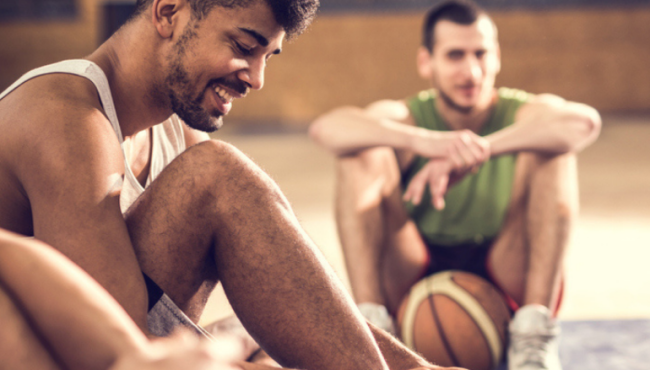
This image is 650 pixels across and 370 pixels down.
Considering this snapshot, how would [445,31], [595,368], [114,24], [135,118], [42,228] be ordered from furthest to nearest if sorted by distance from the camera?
1. [114,24]
2. [445,31]
3. [595,368]
4. [135,118]
5. [42,228]

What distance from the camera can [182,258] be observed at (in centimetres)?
133

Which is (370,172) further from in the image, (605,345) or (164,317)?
(164,317)

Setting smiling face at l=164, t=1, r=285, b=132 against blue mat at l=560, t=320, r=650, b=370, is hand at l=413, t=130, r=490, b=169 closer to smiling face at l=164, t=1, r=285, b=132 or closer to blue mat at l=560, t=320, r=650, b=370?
blue mat at l=560, t=320, r=650, b=370

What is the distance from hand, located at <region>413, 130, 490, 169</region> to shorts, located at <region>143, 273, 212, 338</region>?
1.19 metres

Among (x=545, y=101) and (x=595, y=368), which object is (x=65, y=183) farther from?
(x=545, y=101)

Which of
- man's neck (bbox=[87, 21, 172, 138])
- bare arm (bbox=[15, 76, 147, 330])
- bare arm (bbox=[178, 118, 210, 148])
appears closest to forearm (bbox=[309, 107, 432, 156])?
bare arm (bbox=[178, 118, 210, 148])

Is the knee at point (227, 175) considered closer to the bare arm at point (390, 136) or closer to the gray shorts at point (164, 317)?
the gray shorts at point (164, 317)

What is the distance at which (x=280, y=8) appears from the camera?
4.82 feet

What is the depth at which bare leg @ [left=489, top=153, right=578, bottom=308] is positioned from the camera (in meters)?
2.25

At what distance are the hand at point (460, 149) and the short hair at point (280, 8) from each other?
0.87 meters

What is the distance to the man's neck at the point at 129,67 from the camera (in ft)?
4.89

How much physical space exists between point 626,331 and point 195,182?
68.3 inches

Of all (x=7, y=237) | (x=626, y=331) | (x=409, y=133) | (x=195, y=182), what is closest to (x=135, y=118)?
(x=195, y=182)

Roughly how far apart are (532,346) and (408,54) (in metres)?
7.63
